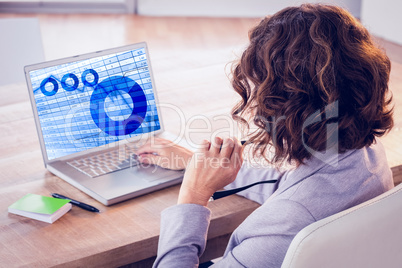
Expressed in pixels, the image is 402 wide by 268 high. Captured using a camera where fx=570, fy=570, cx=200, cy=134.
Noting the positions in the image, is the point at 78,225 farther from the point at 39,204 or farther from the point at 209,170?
the point at 209,170

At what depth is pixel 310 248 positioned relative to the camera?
87 cm

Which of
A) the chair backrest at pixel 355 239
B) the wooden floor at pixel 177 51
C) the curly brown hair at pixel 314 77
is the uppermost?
the curly brown hair at pixel 314 77

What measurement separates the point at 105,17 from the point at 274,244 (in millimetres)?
4326

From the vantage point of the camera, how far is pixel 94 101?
1.48 m

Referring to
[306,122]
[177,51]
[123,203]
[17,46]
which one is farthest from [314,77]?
[177,51]

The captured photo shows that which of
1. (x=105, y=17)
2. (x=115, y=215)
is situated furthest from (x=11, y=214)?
(x=105, y=17)

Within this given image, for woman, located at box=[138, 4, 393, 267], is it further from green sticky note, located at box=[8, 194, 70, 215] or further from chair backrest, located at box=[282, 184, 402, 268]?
green sticky note, located at box=[8, 194, 70, 215]

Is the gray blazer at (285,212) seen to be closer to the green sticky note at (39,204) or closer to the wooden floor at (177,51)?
the green sticky note at (39,204)

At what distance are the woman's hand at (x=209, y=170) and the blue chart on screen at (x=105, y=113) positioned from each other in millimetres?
348

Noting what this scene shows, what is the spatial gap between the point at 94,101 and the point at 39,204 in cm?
34

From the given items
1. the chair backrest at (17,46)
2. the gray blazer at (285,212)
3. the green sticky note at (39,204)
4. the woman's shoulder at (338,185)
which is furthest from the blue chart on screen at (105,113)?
the chair backrest at (17,46)

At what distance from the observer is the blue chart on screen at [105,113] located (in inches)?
58.4

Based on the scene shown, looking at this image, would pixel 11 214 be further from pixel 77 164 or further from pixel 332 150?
pixel 332 150

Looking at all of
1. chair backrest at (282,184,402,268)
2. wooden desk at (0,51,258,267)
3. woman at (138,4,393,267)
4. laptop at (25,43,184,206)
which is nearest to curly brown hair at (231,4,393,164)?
woman at (138,4,393,267)
